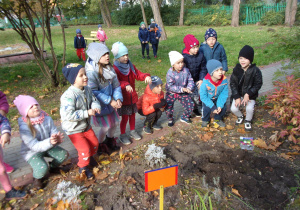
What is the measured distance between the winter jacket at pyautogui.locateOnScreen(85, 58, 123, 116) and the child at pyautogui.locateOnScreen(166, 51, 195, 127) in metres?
1.17

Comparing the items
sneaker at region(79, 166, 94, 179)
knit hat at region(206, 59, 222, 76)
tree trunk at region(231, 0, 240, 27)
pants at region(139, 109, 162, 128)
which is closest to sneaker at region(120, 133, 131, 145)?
pants at region(139, 109, 162, 128)

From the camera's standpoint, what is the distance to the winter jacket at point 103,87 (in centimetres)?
304

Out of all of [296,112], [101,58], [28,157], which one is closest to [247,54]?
[296,112]

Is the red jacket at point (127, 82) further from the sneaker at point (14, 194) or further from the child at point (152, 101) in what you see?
the sneaker at point (14, 194)

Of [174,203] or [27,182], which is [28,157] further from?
[174,203]

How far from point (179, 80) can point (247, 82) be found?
126cm

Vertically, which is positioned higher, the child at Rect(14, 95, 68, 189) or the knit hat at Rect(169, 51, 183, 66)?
the knit hat at Rect(169, 51, 183, 66)

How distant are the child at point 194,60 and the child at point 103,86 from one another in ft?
5.38

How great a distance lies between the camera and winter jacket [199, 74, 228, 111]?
4023 millimetres

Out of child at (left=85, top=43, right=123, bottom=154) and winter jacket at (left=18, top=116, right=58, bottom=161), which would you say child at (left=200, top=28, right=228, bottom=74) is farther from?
winter jacket at (left=18, top=116, right=58, bottom=161)

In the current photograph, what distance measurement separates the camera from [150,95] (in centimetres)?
388

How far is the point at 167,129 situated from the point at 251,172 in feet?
5.74

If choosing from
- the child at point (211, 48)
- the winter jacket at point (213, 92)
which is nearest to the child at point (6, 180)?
the winter jacket at point (213, 92)

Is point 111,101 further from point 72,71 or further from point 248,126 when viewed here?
point 248,126
